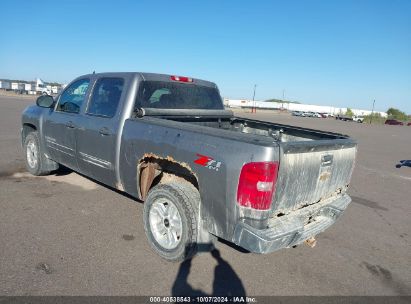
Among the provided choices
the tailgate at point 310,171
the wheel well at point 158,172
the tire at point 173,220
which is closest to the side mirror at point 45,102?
the wheel well at point 158,172

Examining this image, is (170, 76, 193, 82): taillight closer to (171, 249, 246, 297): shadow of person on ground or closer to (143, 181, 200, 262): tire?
(143, 181, 200, 262): tire

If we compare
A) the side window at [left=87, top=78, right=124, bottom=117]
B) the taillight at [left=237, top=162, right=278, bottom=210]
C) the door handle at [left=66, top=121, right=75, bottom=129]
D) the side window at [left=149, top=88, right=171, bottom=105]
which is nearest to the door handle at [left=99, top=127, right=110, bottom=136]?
the side window at [left=87, top=78, right=124, bottom=117]

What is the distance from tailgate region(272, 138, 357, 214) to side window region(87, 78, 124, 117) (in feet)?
7.79

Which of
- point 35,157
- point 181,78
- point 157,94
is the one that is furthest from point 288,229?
point 35,157

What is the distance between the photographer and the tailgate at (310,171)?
3.00 m

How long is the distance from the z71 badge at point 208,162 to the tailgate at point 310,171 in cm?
55

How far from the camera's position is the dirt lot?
323 cm

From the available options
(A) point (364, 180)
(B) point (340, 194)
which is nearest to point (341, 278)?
(B) point (340, 194)

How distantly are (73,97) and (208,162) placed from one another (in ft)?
10.4

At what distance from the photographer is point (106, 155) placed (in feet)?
14.4

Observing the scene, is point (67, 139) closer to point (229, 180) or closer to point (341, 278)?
point (229, 180)

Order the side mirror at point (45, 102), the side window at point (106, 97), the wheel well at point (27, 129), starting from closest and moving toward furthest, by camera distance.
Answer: the side window at point (106, 97)
the side mirror at point (45, 102)
the wheel well at point (27, 129)

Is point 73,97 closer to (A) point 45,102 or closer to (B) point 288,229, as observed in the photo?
(A) point 45,102

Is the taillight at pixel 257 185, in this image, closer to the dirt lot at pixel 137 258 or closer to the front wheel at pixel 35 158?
the dirt lot at pixel 137 258
